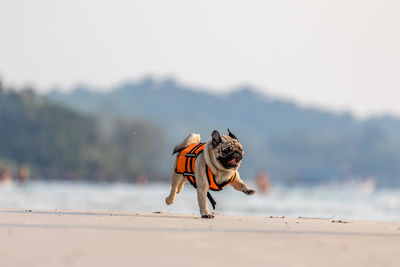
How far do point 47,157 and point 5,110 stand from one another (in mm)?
8439

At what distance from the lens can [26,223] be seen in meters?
8.67

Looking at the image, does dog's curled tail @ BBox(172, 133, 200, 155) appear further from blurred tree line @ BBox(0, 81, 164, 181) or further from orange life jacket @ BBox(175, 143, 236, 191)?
blurred tree line @ BBox(0, 81, 164, 181)

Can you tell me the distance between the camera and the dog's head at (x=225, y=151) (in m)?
9.77

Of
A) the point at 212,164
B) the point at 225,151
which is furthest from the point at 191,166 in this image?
the point at 225,151

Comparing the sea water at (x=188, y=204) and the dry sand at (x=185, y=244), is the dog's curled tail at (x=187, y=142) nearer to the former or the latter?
the sea water at (x=188, y=204)

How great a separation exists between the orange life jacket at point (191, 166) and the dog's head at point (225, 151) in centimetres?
25

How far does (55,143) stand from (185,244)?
10207 centimetres

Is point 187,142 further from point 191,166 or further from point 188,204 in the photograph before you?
point 188,204

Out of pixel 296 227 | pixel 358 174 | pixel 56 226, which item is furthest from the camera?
pixel 358 174

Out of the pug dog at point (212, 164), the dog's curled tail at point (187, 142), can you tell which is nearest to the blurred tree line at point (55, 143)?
the dog's curled tail at point (187, 142)

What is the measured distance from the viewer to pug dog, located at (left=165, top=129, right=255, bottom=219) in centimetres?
979

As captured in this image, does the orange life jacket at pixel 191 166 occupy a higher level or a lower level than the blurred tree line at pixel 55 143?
lower

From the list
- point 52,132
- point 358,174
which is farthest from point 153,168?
point 358,174

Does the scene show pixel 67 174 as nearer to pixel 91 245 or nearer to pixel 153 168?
pixel 153 168
